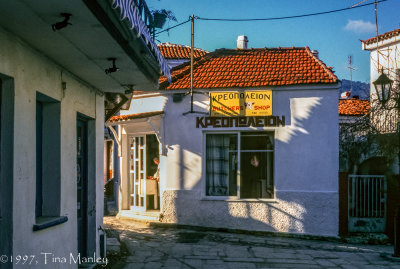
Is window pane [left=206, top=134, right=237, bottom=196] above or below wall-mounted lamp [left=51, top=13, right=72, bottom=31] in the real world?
below

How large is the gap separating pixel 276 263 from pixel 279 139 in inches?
171

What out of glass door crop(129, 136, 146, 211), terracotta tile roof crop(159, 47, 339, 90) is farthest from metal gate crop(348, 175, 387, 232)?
glass door crop(129, 136, 146, 211)

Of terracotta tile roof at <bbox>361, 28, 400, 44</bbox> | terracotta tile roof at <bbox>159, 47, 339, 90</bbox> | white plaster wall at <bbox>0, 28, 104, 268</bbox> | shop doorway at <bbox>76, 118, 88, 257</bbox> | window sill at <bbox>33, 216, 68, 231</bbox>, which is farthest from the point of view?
terracotta tile roof at <bbox>361, 28, 400, 44</bbox>

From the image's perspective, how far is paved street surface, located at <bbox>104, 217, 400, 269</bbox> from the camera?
8.78 m

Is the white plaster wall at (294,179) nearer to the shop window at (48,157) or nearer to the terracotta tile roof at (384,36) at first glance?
the shop window at (48,157)

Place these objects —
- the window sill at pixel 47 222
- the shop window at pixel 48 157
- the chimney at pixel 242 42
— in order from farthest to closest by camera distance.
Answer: the chimney at pixel 242 42, the shop window at pixel 48 157, the window sill at pixel 47 222

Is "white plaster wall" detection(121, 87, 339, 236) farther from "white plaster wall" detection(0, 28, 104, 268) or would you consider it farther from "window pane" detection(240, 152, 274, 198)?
"white plaster wall" detection(0, 28, 104, 268)

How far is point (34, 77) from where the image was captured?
537cm

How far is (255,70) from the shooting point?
43.8ft

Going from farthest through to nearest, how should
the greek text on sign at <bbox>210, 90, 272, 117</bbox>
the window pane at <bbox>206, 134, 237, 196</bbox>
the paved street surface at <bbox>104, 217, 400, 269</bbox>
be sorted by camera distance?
the window pane at <bbox>206, 134, 237, 196</bbox> → the greek text on sign at <bbox>210, 90, 272, 117</bbox> → the paved street surface at <bbox>104, 217, 400, 269</bbox>

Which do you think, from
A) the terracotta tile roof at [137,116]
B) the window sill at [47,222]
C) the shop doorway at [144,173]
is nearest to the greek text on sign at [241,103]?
the terracotta tile roof at [137,116]

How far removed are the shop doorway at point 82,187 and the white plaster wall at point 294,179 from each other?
16.5 feet

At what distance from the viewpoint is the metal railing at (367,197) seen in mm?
12555

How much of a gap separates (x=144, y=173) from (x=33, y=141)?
8.99m
